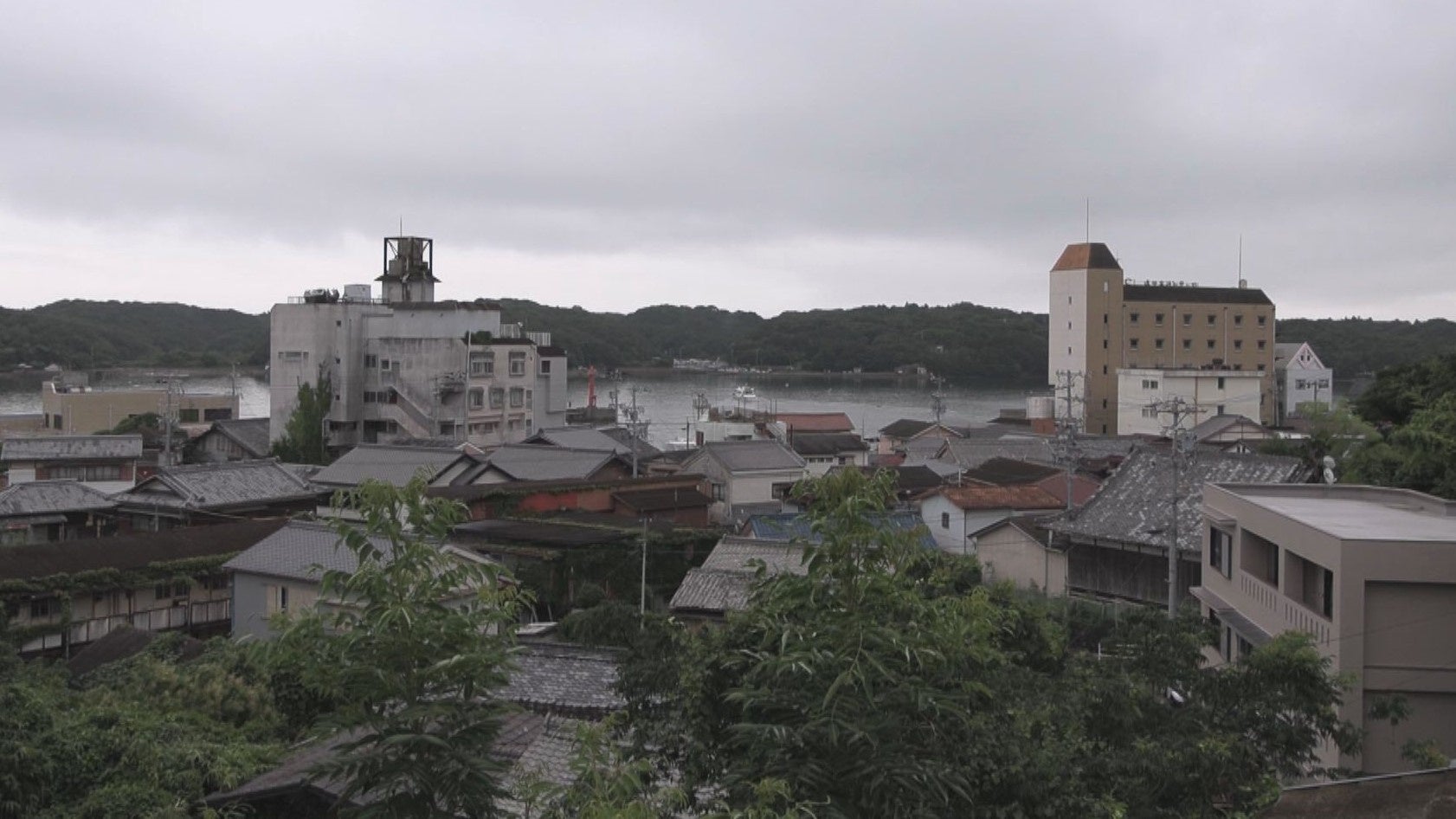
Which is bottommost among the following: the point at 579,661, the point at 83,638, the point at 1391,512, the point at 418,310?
the point at 83,638

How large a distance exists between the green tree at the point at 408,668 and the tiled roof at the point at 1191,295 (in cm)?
5345

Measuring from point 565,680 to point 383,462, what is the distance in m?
19.1

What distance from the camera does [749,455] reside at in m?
30.6

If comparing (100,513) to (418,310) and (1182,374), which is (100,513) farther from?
(1182,374)

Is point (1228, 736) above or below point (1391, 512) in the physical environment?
below

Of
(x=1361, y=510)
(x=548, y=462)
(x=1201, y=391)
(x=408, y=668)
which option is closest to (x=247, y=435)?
(x=548, y=462)

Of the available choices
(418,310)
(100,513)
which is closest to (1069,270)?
(418,310)

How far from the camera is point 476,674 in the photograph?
15.2 feet

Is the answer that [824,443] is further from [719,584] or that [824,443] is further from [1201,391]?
[719,584]

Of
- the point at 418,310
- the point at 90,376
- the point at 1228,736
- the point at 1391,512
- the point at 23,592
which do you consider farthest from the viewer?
the point at 90,376

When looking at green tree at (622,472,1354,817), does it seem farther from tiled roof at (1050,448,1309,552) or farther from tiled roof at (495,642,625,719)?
tiled roof at (1050,448,1309,552)

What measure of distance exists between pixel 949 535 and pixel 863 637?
787 inches

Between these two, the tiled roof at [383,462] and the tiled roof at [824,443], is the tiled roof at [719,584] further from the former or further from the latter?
the tiled roof at [824,443]

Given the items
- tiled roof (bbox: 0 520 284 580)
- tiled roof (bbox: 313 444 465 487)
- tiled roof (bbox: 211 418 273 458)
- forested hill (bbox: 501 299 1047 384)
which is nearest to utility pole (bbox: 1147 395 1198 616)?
tiled roof (bbox: 0 520 284 580)
